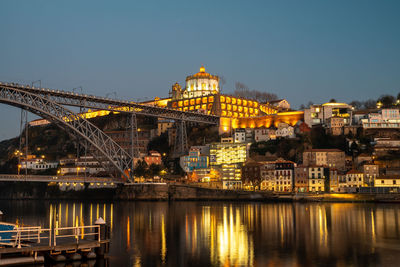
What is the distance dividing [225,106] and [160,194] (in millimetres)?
29375

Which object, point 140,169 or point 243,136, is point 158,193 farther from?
point 243,136

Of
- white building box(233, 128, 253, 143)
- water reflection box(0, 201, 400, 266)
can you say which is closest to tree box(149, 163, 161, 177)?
white building box(233, 128, 253, 143)

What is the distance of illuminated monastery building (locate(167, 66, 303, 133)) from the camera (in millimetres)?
81250

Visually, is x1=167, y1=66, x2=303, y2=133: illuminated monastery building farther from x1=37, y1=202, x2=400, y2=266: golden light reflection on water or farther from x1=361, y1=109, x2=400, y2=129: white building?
x1=37, y1=202, x2=400, y2=266: golden light reflection on water

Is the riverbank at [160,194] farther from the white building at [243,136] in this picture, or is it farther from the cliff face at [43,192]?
the white building at [243,136]

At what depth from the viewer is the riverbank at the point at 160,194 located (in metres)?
54.4

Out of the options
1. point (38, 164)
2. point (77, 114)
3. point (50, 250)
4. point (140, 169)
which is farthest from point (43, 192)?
point (50, 250)

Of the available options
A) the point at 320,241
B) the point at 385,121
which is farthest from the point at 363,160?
the point at 320,241

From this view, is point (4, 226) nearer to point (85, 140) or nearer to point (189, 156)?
point (85, 140)

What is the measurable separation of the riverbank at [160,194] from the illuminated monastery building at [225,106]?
757 inches

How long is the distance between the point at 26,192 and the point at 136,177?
26.0 meters

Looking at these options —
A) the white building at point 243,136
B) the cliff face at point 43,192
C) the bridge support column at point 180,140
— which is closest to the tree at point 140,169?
the cliff face at point 43,192

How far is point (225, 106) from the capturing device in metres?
87.8

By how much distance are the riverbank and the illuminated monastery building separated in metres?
19.2
